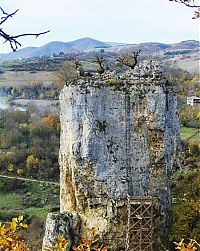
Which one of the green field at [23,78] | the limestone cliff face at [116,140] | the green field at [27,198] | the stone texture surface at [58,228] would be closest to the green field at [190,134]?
the green field at [27,198]

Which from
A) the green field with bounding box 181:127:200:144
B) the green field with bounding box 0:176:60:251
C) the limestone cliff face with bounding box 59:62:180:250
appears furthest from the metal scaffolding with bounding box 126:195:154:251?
the green field with bounding box 181:127:200:144

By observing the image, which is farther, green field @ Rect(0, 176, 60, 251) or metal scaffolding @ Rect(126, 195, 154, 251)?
green field @ Rect(0, 176, 60, 251)

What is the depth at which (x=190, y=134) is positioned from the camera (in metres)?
43.3

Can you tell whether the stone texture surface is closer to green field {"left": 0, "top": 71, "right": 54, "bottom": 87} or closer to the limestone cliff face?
the limestone cliff face

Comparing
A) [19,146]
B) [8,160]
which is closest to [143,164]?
[8,160]

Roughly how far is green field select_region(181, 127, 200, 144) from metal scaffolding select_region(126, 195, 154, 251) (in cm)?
2614

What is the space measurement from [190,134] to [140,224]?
2938cm

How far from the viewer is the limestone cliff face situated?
15242 mm

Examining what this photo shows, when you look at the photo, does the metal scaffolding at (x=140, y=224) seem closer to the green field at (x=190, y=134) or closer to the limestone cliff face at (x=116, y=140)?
the limestone cliff face at (x=116, y=140)

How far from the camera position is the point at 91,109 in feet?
49.9

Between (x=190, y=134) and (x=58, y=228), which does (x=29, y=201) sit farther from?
(x=58, y=228)

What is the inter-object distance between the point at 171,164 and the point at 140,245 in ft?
9.29

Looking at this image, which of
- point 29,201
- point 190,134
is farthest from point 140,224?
point 190,134

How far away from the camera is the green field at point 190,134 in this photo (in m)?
41.5
